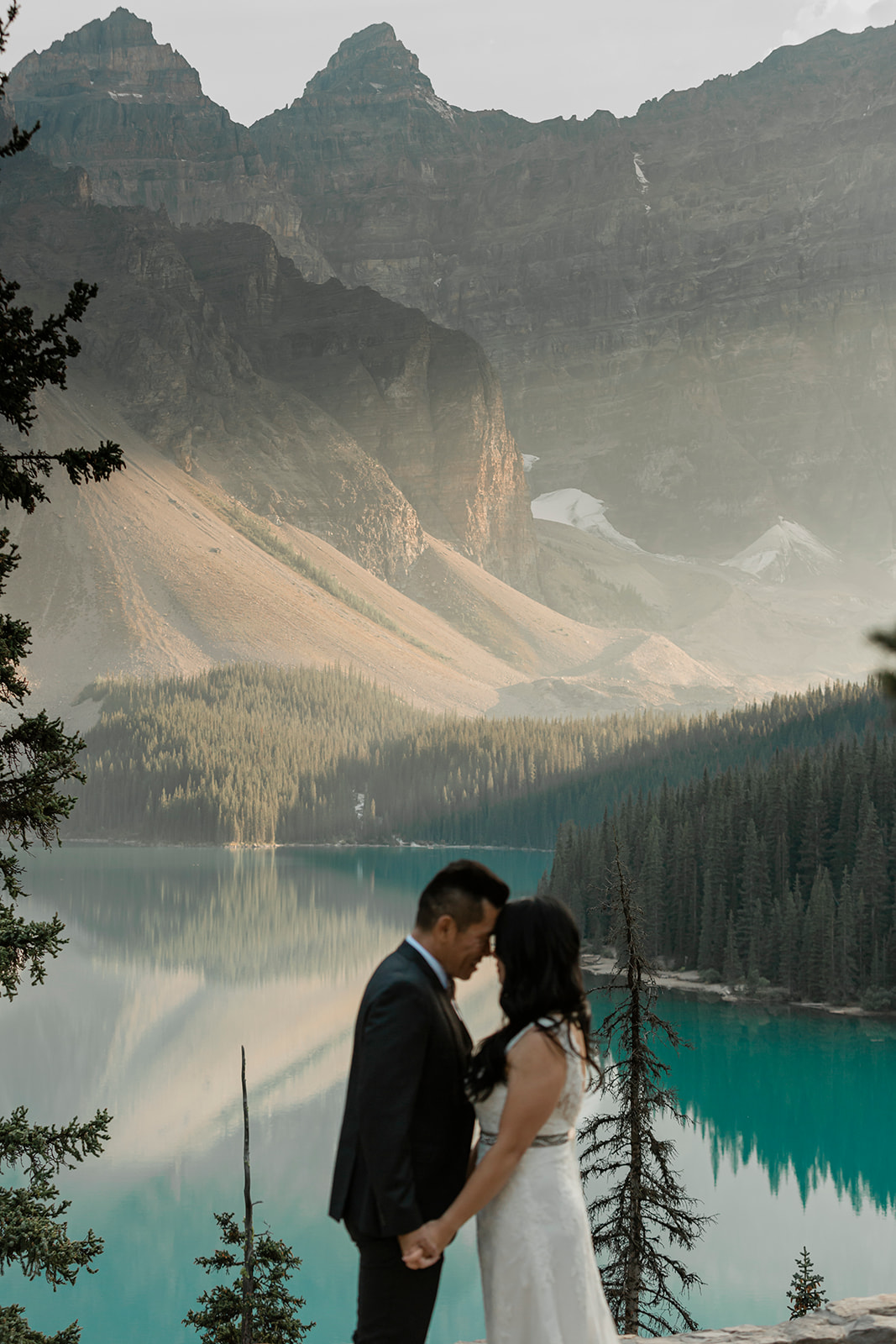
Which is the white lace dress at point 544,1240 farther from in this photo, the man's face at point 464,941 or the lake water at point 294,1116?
the lake water at point 294,1116

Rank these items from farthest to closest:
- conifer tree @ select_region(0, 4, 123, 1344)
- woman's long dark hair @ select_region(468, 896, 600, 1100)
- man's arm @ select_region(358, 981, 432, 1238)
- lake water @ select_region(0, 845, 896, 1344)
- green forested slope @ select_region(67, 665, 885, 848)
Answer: green forested slope @ select_region(67, 665, 885, 848)
lake water @ select_region(0, 845, 896, 1344)
conifer tree @ select_region(0, 4, 123, 1344)
woman's long dark hair @ select_region(468, 896, 600, 1100)
man's arm @ select_region(358, 981, 432, 1238)

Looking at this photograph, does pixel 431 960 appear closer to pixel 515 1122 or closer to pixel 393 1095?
pixel 393 1095

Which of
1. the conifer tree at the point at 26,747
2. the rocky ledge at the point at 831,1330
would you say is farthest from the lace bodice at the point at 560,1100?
the conifer tree at the point at 26,747

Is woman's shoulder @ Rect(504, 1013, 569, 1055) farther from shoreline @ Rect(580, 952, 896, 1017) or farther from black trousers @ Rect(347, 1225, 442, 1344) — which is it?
shoreline @ Rect(580, 952, 896, 1017)

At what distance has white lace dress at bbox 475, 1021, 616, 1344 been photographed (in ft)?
17.7

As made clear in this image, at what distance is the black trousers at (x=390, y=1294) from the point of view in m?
5.40

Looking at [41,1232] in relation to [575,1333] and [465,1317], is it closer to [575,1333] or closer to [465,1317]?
[575,1333]

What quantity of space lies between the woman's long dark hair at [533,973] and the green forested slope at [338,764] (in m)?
125

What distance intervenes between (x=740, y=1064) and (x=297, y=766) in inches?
5074

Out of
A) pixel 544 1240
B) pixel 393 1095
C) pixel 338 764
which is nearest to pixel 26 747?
→ pixel 393 1095

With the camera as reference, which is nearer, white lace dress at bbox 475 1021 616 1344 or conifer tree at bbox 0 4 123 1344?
white lace dress at bbox 475 1021 616 1344

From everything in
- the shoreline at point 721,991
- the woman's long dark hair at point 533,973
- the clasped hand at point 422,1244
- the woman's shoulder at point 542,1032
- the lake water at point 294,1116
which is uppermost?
the woman's long dark hair at point 533,973

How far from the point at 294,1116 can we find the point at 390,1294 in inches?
1543

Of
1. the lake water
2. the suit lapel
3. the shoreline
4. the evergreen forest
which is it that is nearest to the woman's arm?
the suit lapel
